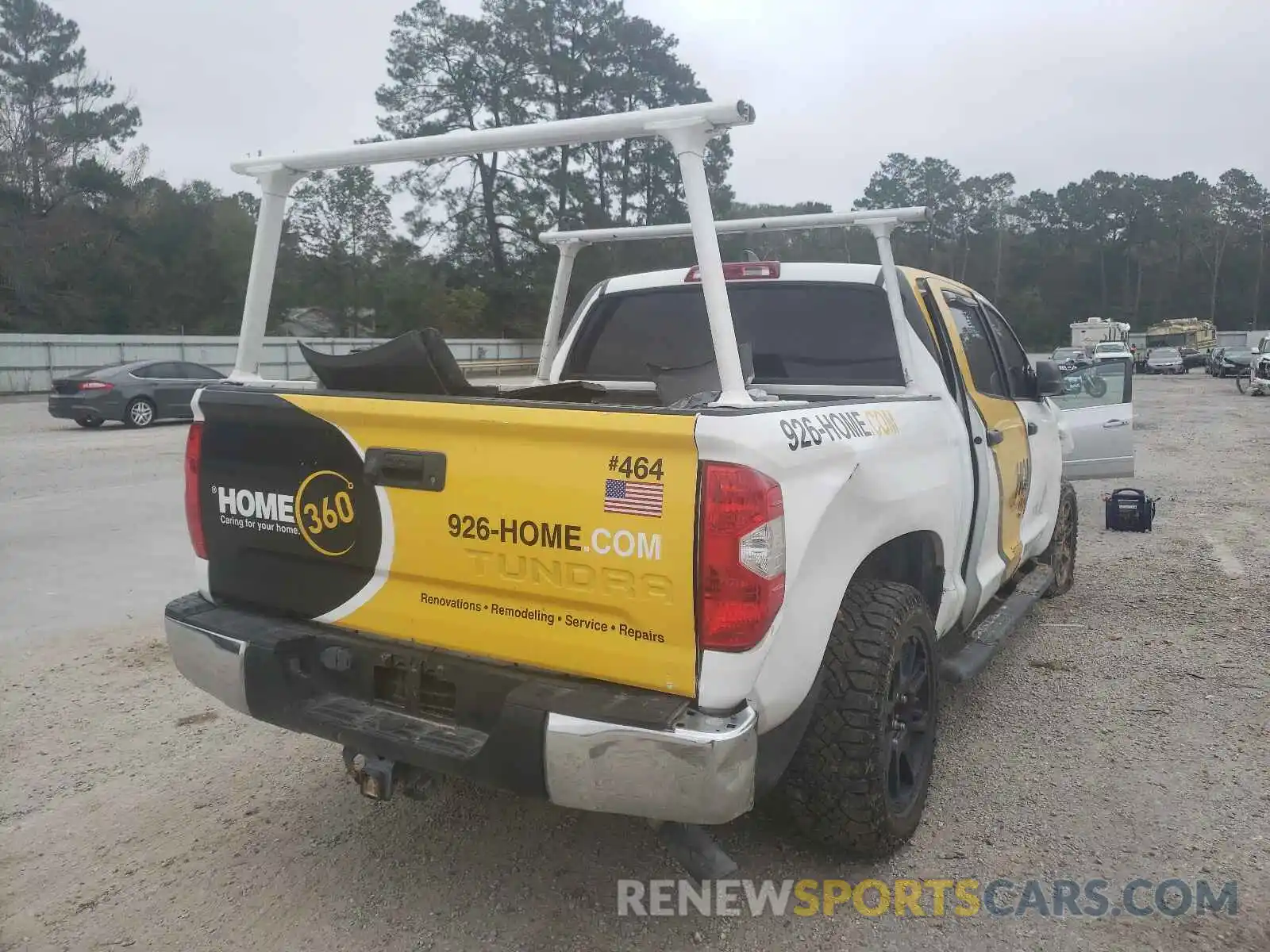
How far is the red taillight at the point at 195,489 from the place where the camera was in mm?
3273

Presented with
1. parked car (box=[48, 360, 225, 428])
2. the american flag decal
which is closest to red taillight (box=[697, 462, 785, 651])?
the american flag decal

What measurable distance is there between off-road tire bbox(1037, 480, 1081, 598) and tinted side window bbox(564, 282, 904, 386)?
2.55 metres

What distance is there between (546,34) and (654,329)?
4873 centimetres

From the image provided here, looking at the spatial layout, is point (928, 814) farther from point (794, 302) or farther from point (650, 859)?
point (794, 302)

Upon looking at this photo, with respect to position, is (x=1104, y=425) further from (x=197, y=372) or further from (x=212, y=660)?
(x=197, y=372)

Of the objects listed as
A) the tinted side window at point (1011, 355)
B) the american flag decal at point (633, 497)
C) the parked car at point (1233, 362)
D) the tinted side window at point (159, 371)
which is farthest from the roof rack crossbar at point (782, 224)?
the parked car at point (1233, 362)

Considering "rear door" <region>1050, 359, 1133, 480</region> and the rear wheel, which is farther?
the rear wheel

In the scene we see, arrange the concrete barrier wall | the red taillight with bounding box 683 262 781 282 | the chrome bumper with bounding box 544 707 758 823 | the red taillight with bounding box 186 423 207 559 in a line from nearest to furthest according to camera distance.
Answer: the chrome bumper with bounding box 544 707 758 823, the red taillight with bounding box 186 423 207 559, the red taillight with bounding box 683 262 781 282, the concrete barrier wall

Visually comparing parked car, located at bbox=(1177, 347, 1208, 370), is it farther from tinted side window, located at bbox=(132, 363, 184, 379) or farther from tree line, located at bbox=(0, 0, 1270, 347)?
tinted side window, located at bbox=(132, 363, 184, 379)

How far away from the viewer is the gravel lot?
2.82 m

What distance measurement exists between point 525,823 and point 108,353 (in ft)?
107

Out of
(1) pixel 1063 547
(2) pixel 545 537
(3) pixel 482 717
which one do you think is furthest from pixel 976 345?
(3) pixel 482 717

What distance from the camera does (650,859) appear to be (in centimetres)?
319

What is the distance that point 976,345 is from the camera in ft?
15.4
